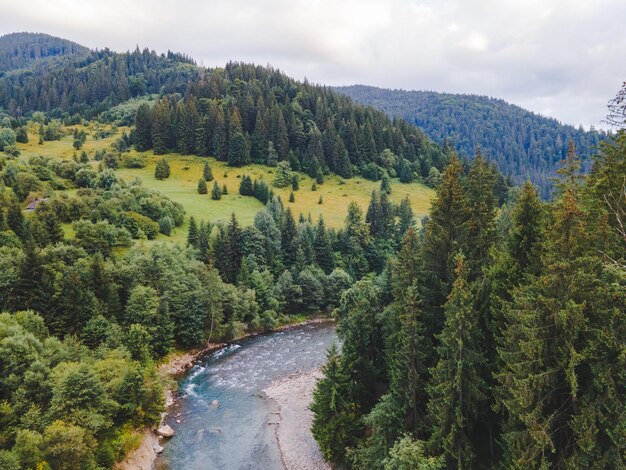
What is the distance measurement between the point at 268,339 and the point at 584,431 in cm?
5621

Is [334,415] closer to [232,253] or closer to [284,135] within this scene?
[232,253]

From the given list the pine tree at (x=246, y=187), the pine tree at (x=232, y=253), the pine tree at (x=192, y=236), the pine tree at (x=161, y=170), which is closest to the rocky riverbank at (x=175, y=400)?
the pine tree at (x=232, y=253)

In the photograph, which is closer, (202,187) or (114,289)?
(114,289)

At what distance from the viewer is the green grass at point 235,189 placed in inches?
4616

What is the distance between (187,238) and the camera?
87750mm

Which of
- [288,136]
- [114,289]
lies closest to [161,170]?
[288,136]

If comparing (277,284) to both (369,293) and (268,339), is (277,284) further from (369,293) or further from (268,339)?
(369,293)

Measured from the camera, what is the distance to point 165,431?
137ft

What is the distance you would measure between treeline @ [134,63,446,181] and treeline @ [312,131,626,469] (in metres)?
121

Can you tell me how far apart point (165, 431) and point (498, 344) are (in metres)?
31.4

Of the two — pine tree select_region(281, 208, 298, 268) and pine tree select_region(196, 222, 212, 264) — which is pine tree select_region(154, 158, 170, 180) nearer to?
pine tree select_region(196, 222, 212, 264)

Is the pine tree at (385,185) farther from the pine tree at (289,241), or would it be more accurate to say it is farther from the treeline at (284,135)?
the pine tree at (289,241)

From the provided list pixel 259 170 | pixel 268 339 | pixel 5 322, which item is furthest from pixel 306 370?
pixel 259 170

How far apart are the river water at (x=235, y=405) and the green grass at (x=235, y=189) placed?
144 feet
